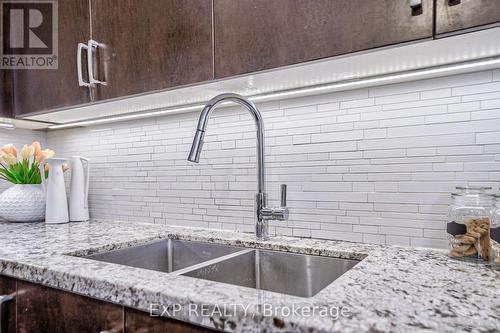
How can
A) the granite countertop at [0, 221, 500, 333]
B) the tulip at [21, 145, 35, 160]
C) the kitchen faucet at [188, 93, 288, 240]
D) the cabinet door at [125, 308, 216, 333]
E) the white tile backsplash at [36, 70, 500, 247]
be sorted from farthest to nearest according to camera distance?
the tulip at [21, 145, 35, 160] < the kitchen faucet at [188, 93, 288, 240] < the white tile backsplash at [36, 70, 500, 247] < the cabinet door at [125, 308, 216, 333] < the granite countertop at [0, 221, 500, 333]

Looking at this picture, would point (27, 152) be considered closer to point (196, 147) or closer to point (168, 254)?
point (168, 254)

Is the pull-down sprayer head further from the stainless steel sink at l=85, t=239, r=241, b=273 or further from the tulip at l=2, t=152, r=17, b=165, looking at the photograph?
the tulip at l=2, t=152, r=17, b=165

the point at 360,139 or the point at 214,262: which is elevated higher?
the point at 360,139

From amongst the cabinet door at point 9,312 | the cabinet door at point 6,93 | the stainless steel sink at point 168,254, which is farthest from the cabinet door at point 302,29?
the cabinet door at point 6,93

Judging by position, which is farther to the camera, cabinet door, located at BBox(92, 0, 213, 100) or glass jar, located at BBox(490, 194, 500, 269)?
cabinet door, located at BBox(92, 0, 213, 100)

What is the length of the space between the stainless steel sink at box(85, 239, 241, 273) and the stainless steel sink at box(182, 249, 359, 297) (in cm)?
9

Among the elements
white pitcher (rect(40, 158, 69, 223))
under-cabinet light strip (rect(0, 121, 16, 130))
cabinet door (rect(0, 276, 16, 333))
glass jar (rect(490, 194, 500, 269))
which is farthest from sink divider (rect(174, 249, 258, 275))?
under-cabinet light strip (rect(0, 121, 16, 130))

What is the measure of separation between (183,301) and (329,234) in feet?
2.29

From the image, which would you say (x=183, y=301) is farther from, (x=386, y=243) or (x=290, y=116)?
(x=290, y=116)

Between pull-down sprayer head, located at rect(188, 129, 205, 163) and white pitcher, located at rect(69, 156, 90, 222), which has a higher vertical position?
pull-down sprayer head, located at rect(188, 129, 205, 163)

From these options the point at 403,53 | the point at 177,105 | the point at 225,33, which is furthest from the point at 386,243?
the point at 177,105

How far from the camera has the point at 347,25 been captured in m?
0.83

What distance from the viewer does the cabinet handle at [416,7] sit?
0.74m

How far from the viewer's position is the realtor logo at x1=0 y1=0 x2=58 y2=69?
57.8 inches
